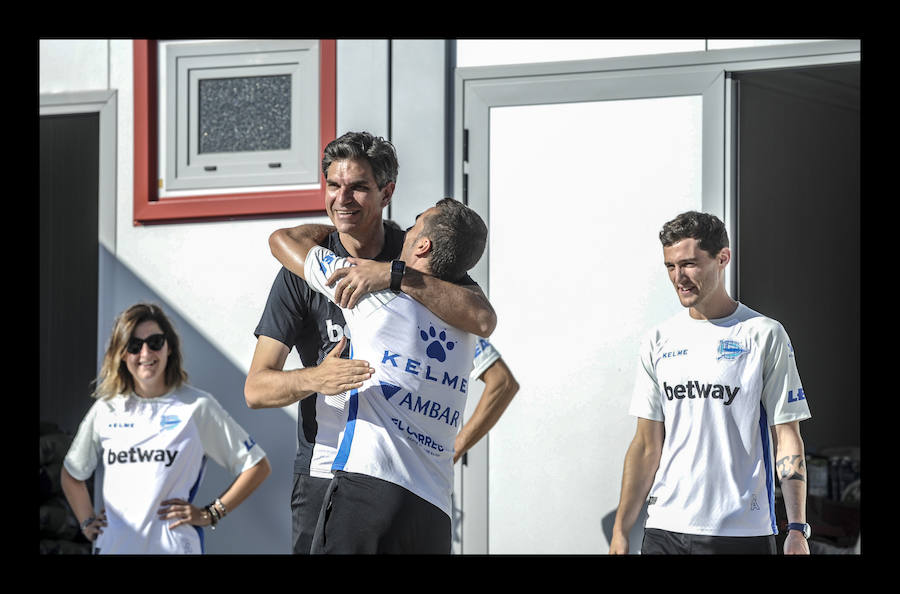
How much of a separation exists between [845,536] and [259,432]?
3369mm

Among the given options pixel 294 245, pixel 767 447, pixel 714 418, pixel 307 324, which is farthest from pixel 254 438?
pixel 767 447

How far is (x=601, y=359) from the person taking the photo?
5.03 metres

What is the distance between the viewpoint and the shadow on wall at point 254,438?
17.5 feet

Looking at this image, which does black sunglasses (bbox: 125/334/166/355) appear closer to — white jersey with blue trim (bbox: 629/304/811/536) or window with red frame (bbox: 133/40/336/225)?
window with red frame (bbox: 133/40/336/225)

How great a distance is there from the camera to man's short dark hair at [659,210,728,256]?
4020 mm

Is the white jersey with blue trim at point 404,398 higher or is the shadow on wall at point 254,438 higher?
the white jersey with blue trim at point 404,398

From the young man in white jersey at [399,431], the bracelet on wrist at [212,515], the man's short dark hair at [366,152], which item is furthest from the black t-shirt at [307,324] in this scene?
the bracelet on wrist at [212,515]

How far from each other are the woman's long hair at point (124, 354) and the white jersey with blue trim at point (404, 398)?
2.24m

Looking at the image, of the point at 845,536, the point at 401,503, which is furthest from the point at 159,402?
the point at 845,536

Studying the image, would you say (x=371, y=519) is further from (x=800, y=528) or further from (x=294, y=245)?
(x=800, y=528)

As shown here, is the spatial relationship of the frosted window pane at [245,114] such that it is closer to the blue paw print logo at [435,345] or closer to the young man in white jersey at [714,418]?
the young man in white jersey at [714,418]

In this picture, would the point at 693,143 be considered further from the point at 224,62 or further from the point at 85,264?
the point at 85,264

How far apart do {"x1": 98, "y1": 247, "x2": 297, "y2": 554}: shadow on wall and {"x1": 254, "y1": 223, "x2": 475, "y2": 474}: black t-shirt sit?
175cm

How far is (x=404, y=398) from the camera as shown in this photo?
9.36ft
